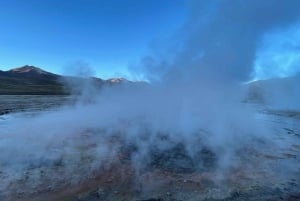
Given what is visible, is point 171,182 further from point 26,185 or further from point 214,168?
point 26,185

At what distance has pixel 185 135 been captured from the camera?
460 inches

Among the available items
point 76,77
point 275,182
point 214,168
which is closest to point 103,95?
point 76,77

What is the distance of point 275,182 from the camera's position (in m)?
7.27

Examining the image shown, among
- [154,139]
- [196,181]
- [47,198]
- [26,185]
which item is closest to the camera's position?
[47,198]

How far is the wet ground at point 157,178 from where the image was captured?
634 centimetres

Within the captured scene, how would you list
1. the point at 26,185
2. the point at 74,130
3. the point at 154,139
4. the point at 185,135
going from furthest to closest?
the point at 74,130, the point at 185,135, the point at 154,139, the point at 26,185

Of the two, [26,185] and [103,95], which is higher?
[103,95]

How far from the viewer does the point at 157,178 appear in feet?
24.0

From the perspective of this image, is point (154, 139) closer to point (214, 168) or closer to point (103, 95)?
point (214, 168)

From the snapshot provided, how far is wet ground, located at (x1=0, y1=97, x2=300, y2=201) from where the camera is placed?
634 cm

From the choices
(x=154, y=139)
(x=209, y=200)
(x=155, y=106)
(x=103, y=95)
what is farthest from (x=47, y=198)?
(x=103, y=95)

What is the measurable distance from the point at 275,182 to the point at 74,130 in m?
9.40

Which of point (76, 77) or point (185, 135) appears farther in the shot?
point (76, 77)

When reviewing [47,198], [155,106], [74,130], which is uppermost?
[155,106]
